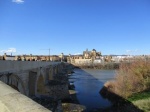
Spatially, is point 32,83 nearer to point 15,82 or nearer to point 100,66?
point 15,82

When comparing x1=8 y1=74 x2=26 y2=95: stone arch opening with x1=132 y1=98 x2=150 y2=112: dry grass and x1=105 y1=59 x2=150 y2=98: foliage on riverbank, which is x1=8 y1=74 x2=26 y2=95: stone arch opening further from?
x1=105 y1=59 x2=150 y2=98: foliage on riverbank

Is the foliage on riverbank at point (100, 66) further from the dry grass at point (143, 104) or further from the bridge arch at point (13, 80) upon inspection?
the bridge arch at point (13, 80)

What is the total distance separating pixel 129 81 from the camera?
105ft

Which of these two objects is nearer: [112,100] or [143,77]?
[112,100]

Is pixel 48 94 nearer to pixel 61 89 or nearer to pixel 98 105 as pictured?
pixel 61 89

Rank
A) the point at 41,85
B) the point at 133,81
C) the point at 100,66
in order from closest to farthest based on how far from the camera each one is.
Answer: the point at 133,81 < the point at 41,85 < the point at 100,66

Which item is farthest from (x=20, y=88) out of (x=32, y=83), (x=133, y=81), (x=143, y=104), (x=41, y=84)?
(x=133, y=81)

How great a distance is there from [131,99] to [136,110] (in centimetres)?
363

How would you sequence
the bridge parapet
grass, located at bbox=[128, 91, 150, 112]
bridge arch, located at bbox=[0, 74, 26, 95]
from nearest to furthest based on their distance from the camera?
the bridge parapet
bridge arch, located at bbox=[0, 74, 26, 95]
grass, located at bbox=[128, 91, 150, 112]

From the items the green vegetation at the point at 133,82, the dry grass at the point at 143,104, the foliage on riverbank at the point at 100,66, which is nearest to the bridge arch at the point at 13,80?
the dry grass at the point at 143,104

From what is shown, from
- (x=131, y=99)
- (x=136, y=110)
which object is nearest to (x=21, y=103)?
(x=136, y=110)

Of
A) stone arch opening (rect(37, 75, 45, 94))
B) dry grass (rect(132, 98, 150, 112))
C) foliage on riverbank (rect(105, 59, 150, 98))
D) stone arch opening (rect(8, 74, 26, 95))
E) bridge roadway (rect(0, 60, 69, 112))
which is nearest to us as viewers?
bridge roadway (rect(0, 60, 69, 112))

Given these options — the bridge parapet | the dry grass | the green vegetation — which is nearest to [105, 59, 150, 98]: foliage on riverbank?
the green vegetation

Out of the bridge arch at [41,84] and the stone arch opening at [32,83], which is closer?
the stone arch opening at [32,83]
